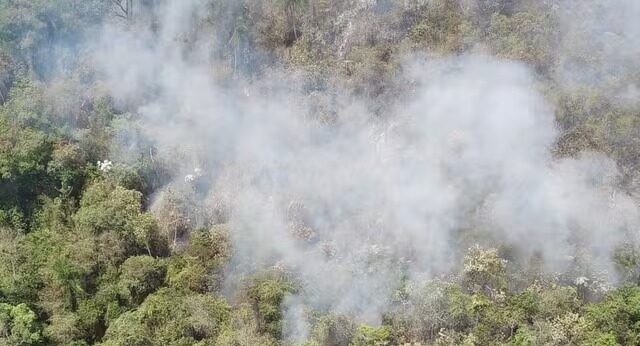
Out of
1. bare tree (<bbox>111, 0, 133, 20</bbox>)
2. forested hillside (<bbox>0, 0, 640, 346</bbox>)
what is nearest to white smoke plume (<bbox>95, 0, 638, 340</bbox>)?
forested hillside (<bbox>0, 0, 640, 346</bbox>)

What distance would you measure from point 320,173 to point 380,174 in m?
3.19

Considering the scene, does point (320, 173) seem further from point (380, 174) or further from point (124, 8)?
point (124, 8)

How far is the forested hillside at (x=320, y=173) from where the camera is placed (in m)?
30.4

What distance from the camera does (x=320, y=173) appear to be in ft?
120

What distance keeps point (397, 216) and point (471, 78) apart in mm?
9330

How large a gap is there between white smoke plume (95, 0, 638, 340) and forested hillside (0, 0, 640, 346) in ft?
0.35

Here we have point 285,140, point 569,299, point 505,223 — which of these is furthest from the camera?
point 285,140

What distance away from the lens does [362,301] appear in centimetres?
3083

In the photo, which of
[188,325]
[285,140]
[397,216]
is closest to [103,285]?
[188,325]

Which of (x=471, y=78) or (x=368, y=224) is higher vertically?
(x=471, y=78)

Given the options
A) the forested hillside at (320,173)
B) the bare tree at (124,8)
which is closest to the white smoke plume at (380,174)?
the forested hillside at (320,173)

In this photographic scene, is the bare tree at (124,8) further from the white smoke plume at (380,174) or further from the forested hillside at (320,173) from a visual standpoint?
the white smoke plume at (380,174)

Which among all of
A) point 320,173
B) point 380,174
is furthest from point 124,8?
point 380,174

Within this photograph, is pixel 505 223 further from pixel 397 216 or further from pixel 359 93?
pixel 359 93
